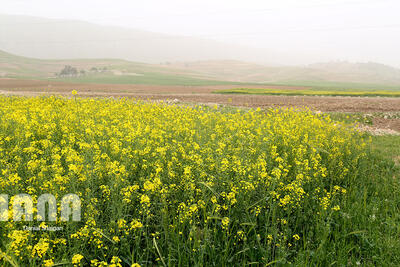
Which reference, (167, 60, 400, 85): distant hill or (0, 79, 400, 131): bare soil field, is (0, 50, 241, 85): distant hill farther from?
(0, 79, 400, 131): bare soil field

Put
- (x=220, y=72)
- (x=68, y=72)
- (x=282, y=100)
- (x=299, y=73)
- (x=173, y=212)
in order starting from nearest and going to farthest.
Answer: (x=173, y=212) → (x=282, y=100) → (x=68, y=72) → (x=299, y=73) → (x=220, y=72)

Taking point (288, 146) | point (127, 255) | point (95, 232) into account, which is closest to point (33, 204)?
point (95, 232)

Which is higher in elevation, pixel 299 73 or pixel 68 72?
pixel 299 73

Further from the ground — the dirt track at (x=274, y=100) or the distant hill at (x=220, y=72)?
the distant hill at (x=220, y=72)

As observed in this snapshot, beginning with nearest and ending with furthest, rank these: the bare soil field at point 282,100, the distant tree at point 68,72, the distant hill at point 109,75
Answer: the bare soil field at point 282,100 → the distant hill at point 109,75 → the distant tree at point 68,72

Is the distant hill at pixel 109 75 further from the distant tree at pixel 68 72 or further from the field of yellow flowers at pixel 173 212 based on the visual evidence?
the field of yellow flowers at pixel 173 212

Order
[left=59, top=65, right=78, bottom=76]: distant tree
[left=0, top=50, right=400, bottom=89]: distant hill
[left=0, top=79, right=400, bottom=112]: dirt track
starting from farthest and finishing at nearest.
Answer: [left=0, top=50, right=400, bottom=89]: distant hill
[left=59, top=65, right=78, bottom=76]: distant tree
[left=0, top=79, right=400, bottom=112]: dirt track

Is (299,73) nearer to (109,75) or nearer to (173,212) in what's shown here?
(109,75)

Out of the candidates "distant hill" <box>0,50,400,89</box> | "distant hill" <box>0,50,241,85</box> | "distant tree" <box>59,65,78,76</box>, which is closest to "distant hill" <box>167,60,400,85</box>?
"distant hill" <box>0,50,400,89</box>

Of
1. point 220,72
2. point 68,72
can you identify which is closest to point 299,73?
point 220,72

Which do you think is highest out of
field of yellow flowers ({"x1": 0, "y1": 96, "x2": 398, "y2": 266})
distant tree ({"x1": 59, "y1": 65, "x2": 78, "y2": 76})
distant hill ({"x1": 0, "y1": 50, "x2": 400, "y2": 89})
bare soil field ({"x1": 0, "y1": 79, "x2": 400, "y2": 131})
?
distant hill ({"x1": 0, "y1": 50, "x2": 400, "y2": 89})

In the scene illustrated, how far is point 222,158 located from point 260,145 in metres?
2.09

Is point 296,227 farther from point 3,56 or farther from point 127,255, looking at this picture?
point 3,56

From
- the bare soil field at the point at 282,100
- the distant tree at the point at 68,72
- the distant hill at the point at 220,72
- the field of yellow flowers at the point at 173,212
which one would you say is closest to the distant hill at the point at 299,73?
the distant hill at the point at 220,72
